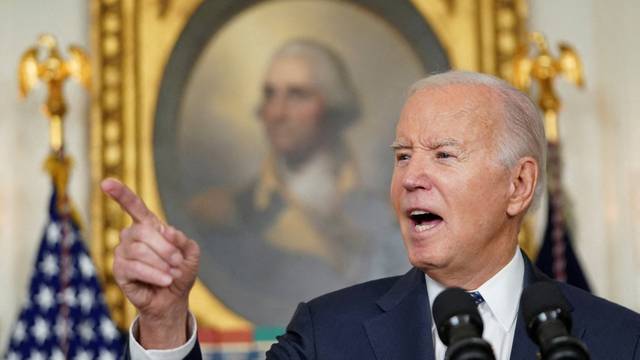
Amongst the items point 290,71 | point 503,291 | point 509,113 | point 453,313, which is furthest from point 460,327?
point 290,71

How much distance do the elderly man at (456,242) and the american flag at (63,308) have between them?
3.94 m

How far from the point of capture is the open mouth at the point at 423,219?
326 centimetres

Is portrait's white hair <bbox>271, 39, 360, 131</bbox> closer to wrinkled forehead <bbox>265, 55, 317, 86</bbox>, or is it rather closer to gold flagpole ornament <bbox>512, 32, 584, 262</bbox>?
wrinkled forehead <bbox>265, 55, 317, 86</bbox>

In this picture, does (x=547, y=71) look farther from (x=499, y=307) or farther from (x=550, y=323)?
(x=550, y=323)

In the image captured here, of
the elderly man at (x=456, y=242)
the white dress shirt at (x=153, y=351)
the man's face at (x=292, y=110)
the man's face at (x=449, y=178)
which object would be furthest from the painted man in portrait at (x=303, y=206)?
the white dress shirt at (x=153, y=351)

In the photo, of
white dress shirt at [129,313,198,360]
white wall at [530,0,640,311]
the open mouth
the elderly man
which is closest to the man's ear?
the elderly man

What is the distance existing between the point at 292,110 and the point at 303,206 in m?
0.58

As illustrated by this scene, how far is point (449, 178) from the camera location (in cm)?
328

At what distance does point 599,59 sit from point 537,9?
497mm

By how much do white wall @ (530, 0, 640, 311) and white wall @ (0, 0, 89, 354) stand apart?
2894mm

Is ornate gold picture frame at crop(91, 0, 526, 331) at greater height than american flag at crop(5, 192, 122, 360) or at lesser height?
greater

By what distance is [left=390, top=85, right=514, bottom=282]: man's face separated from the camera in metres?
3.26

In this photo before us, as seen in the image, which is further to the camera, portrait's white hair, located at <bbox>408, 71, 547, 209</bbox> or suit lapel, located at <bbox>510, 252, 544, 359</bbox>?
portrait's white hair, located at <bbox>408, 71, 547, 209</bbox>

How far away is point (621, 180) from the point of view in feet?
25.8
